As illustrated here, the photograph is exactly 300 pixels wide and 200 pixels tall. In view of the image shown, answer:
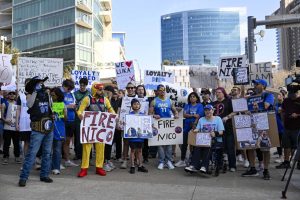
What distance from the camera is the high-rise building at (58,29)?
5762 centimetres

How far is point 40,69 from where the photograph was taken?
11273 mm

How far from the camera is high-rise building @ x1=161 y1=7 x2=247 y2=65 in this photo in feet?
568

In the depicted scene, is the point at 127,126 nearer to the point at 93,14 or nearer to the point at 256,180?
the point at 256,180

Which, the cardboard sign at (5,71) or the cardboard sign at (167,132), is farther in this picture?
the cardboard sign at (5,71)

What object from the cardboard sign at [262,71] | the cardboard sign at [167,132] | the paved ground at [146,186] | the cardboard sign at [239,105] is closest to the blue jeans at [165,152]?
the cardboard sign at [167,132]

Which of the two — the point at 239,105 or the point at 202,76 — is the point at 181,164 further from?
the point at 202,76

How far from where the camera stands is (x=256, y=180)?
854cm

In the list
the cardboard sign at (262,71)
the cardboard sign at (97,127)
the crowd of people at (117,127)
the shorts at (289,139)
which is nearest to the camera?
the crowd of people at (117,127)

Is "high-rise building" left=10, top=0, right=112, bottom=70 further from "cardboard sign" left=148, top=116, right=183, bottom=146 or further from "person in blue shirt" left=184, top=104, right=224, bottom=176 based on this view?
"person in blue shirt" left=184, top=104, right=224, bottom=176

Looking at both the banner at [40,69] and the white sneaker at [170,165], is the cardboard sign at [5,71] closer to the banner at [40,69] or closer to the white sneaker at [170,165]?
the banner at [40,69]

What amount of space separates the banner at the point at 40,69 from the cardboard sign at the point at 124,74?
232 cm

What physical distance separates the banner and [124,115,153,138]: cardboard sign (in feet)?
10.1

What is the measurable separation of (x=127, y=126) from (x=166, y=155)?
4.72 feet

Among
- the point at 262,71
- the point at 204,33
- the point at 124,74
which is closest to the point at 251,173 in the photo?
the point at 262,71
